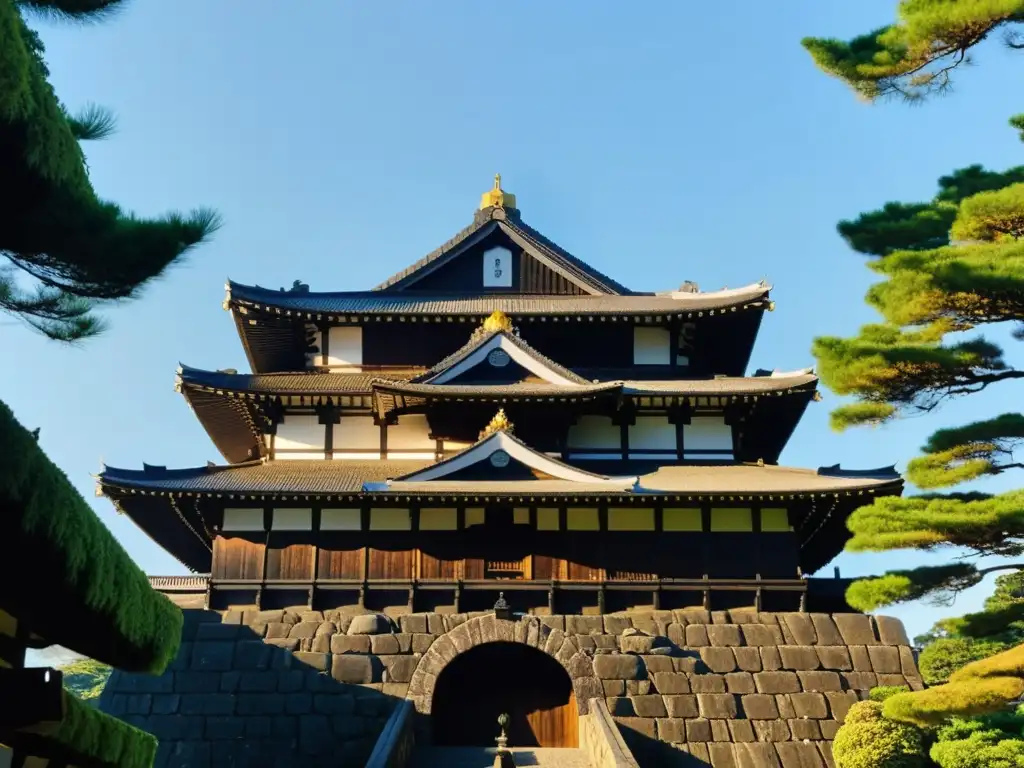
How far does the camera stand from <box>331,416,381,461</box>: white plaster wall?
25438 mm

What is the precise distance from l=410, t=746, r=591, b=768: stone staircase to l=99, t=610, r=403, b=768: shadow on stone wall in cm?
106

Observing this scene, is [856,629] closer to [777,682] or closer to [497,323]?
[777,682]

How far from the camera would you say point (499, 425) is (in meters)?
23.4

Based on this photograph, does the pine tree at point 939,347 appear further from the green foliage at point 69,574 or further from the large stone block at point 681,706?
the green foliage at point 69,574

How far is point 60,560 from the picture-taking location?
672 centimetres

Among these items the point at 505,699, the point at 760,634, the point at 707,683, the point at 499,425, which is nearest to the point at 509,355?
the point at 499,425

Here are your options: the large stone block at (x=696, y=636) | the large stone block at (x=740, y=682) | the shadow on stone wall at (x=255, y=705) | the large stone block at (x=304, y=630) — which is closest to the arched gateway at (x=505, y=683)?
the shadow on stone wall at (x=255, y=705)

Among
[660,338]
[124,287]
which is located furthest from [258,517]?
[124,287]

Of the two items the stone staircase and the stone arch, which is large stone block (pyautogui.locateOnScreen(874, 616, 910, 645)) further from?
the stone staircase

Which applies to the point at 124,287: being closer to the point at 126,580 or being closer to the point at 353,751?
the point at 126,580

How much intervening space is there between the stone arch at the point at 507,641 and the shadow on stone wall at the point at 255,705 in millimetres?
684

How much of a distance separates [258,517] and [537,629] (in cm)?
749

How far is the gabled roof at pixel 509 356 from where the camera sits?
962 inches

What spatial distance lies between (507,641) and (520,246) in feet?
43.7
